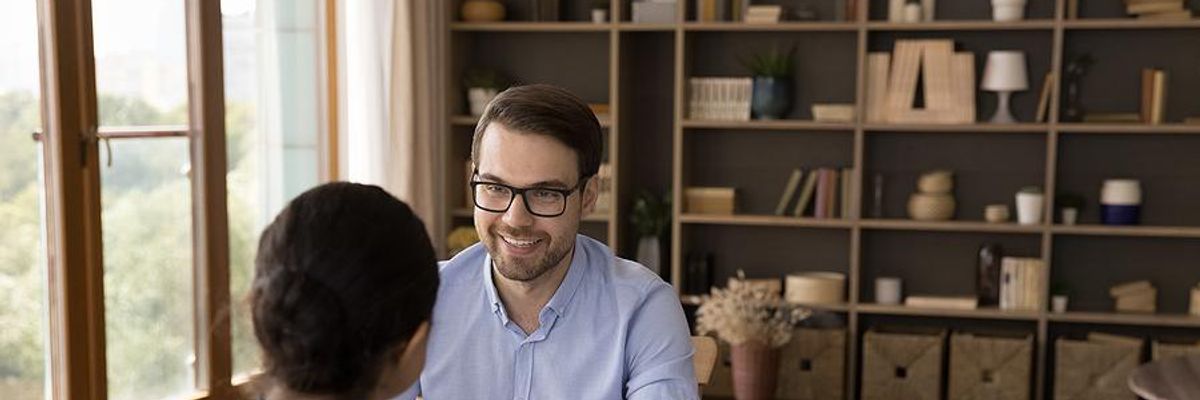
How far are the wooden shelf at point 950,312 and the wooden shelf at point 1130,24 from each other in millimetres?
1092

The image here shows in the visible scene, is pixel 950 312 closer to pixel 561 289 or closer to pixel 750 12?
pixel 750 12

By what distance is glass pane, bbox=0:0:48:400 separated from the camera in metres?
3.16

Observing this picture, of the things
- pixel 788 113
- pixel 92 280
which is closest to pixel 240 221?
pixel 92 280

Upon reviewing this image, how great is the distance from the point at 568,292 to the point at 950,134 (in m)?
3.38

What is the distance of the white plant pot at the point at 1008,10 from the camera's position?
471 cm

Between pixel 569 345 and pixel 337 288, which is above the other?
pixel 337 288

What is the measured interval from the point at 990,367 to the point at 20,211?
11.3 ft

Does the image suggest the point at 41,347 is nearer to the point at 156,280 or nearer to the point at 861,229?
the point at 156,280

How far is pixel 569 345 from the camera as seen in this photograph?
2016mm

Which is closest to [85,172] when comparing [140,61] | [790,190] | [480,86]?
[140,61]

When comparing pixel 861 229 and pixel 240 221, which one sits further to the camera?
pixel 861 229

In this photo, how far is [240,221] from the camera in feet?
13.9

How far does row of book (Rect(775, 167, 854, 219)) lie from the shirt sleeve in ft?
9.96

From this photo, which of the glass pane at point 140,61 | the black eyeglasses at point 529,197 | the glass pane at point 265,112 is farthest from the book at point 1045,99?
the black eyeglasses at point 529,197
